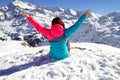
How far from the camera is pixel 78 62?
37.7ft

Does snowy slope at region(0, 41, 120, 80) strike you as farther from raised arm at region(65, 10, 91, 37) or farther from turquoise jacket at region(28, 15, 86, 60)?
raised arm at region(65, 10, 91, 37)

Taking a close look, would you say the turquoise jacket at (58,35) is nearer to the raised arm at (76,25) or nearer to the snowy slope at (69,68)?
the raised arm at (76,25)

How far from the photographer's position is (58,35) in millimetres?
12039

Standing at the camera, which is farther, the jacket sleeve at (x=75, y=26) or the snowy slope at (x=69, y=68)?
the jacket sleeve at (x=75, y=26)

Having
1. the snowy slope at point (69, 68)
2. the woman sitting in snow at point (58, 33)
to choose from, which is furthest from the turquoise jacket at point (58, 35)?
the snowy slope at point (69, 68)

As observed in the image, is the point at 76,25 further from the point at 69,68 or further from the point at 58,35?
the point at 69,68

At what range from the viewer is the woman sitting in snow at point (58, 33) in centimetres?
1189

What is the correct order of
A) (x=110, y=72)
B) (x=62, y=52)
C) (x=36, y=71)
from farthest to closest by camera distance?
1. (x=62, y=52)
2. (x=36, y=71)
3. (x=110, y=72)

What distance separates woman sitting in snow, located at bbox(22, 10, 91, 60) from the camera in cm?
1189

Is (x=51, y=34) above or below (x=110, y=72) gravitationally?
above

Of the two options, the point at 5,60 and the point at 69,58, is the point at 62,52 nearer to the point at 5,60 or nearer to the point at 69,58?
the point at 69,58

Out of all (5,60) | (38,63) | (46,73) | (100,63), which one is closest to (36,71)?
(46,73)

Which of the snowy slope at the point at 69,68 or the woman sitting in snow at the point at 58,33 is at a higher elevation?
the woman sitting in snow at the point at 58,33

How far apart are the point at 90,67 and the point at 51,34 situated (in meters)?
2.49
